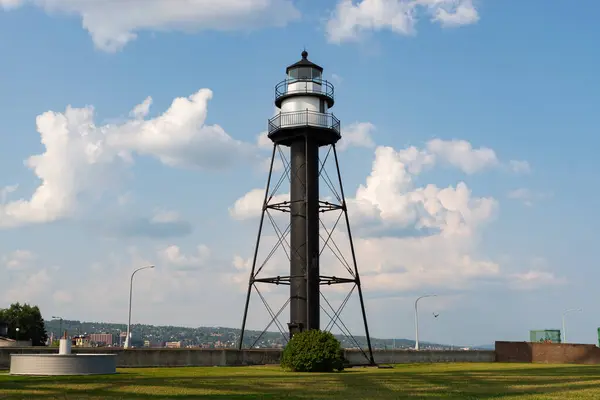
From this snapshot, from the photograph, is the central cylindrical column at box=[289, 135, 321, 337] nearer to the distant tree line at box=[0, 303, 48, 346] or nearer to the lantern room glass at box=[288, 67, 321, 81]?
the lantern room glass at box=[288, 67, 321, 81]

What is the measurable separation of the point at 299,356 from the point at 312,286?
29.4 feet

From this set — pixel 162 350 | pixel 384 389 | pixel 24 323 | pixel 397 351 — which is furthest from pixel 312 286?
pixel 24 323

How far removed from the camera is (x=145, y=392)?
827 inches

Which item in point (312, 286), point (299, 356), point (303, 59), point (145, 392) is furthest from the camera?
point (303, 59)

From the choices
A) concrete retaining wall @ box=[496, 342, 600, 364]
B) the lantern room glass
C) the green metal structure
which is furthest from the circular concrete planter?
the green metal structure

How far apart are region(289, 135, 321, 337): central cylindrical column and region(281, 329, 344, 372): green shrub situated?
21.5ft

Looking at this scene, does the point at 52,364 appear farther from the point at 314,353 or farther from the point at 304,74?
the point at 304,74

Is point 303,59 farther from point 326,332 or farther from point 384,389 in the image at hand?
point 384,389

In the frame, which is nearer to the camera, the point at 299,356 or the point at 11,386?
the point at 11,386

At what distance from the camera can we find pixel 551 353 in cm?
6644

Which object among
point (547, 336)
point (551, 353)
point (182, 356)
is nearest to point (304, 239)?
point (182, 356)

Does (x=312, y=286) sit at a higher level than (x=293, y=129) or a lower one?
lower

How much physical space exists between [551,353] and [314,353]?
36627 mm

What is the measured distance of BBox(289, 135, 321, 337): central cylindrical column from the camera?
1848 inches
